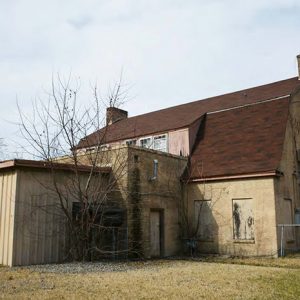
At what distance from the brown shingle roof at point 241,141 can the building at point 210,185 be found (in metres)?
0.05

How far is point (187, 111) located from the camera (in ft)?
84.9

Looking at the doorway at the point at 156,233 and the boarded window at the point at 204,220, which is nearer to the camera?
the doorway at the point at 156,233

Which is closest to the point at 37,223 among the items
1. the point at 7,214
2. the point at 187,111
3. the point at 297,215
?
the point at 7,214

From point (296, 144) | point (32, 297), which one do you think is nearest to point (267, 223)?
point (296, 144)

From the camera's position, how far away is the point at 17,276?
1173cm

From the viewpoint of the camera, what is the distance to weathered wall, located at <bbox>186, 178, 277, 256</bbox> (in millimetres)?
17484

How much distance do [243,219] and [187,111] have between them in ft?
31.0

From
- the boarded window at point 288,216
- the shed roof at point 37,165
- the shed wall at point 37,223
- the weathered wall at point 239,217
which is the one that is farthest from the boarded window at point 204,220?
the shed wall at point 37,223

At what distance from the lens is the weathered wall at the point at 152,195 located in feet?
58.0

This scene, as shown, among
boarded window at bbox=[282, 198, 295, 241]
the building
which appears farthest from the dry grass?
boarded window at bbox=[282, 198, 295, 241]

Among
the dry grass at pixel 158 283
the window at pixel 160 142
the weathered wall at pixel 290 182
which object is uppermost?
the window at pixel 160 142

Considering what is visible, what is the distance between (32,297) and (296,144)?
15.6 metres

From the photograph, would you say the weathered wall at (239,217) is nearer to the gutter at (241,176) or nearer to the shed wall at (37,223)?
the gutter at (241,176)

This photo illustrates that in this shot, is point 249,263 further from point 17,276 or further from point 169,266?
point 17,276
